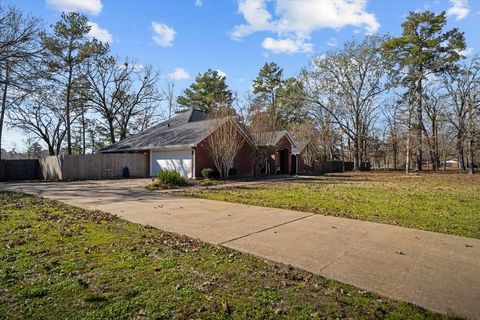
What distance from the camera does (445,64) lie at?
30031 mm

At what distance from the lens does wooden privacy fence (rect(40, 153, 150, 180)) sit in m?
21.5

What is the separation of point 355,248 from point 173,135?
66.5 ft

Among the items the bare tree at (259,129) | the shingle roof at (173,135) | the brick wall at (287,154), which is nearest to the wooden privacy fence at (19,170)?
the shingle roof at (173,135)

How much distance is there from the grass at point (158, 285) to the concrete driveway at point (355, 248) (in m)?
0.33

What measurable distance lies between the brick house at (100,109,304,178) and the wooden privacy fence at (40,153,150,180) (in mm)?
966

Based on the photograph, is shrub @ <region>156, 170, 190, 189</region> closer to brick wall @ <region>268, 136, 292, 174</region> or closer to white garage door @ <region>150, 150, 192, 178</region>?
white garage door @ <region>150, 150, 192, 178</region>

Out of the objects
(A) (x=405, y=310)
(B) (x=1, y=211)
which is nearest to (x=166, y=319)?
(A) (x=405, y=310)

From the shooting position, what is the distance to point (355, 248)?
16.0ft

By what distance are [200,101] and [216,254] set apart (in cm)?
3801

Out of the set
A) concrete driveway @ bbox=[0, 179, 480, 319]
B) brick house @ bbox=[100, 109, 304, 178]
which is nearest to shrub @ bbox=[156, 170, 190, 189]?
brick house @ bbox=[100, 109, 304, 178]

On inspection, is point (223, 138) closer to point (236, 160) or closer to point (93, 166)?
point (236, 160)

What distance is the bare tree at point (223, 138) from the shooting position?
18.8m

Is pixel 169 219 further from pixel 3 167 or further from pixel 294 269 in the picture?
pixel 3 167

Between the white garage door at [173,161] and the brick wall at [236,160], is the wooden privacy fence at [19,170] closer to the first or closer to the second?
the white garage door at [173,161]
